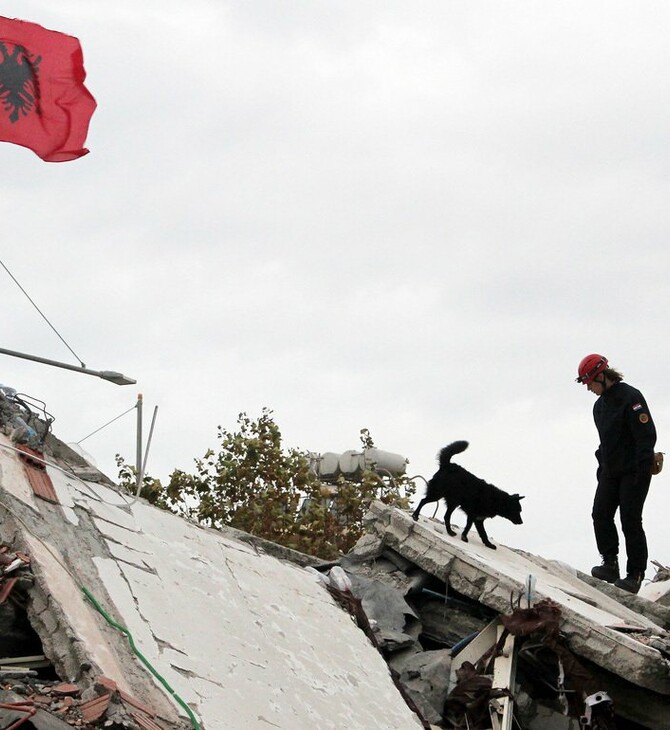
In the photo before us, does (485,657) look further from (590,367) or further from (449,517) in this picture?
(590,367)

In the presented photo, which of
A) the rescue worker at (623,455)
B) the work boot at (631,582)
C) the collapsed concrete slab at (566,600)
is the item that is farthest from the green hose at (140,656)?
the work boot at (631,582)

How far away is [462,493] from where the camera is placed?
877 centimetres

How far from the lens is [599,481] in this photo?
9.48 m

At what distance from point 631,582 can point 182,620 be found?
5164mm

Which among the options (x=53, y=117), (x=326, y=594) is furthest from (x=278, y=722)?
(x=53, y=117)

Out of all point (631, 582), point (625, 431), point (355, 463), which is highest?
point (355, 463)

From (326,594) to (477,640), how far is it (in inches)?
38.8

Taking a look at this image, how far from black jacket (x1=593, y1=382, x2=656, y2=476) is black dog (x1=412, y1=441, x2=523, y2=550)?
105cm

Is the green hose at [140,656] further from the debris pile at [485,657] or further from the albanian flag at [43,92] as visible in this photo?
the albanian flag at [43,92]

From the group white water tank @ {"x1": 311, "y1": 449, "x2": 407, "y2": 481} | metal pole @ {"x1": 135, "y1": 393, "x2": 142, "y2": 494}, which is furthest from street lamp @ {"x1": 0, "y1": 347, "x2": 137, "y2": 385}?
white water tank @ {"x1": 311, "y1": 449, "x2": 407, "y2": 481}

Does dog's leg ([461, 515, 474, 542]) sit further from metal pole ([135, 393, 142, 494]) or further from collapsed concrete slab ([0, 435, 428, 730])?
metal pole ([135, 393, 142, 494])

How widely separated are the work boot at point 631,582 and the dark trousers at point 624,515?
0.12ft

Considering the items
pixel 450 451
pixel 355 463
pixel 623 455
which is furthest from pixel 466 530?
pixel 355 463

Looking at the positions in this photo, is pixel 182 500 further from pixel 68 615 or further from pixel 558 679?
pixel 68 615
